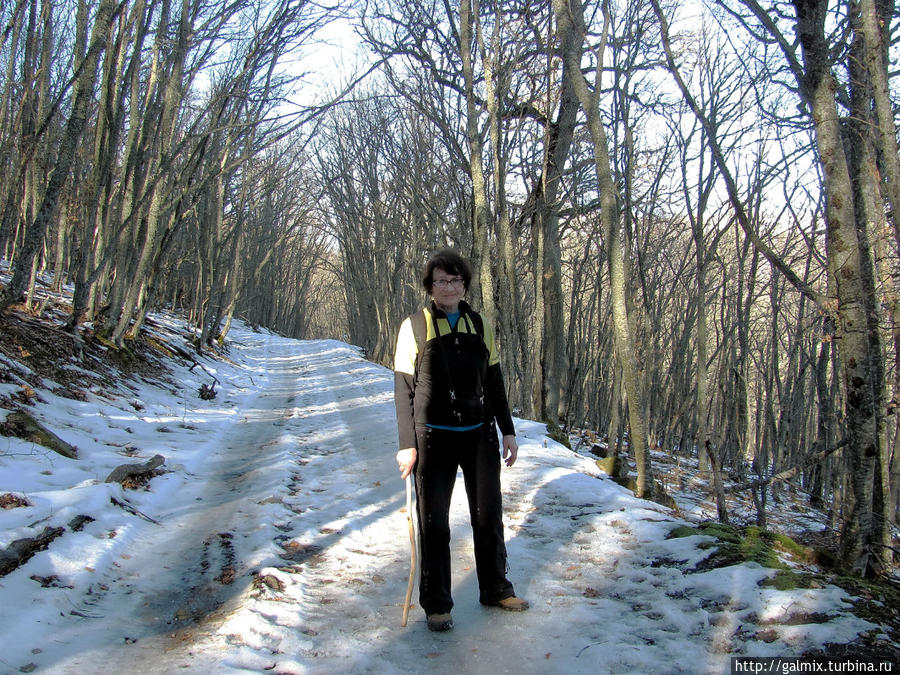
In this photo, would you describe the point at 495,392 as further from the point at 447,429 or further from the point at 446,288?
the point at 446,288

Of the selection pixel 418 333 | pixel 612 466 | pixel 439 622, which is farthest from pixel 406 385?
pixel 612 466

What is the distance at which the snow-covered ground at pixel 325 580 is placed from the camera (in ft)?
7.93

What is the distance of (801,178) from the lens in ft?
34.1

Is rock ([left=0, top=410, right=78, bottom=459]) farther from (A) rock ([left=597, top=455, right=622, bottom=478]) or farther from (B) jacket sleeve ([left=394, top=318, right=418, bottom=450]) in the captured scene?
(A) rock ([left=597, top=455, right=622, bottom=478])

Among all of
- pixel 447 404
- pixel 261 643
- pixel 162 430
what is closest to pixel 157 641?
pixel 261 643

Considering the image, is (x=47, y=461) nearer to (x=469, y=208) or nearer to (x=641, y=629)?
(x=641, y=629)

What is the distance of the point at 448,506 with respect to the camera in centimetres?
277

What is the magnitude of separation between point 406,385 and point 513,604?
4.15 ft

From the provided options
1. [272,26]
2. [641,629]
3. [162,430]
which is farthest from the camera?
[272,26]

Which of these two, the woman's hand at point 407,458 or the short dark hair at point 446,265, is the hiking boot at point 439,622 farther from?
the short dark hair at point 446,265

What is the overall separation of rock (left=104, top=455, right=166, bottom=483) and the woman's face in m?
3.15

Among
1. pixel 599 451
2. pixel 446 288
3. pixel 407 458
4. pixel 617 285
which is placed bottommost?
pixel 599 451

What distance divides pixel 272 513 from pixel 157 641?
5.67 ft

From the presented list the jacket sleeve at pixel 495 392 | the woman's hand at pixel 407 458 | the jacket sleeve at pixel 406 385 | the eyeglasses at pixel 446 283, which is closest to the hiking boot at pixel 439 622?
the woman's hand at pixel 407 458
